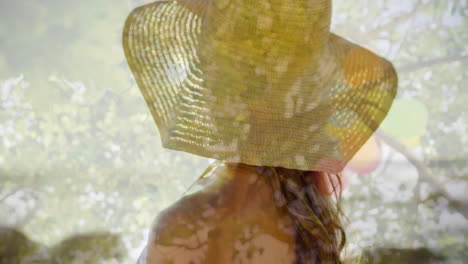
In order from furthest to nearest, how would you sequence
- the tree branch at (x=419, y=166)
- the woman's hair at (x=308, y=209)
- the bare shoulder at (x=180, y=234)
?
the tree branch at (x=419, y=166)
the woman's hair at (x=308, y=209)
the bare shoulder at (x=180, y=234)

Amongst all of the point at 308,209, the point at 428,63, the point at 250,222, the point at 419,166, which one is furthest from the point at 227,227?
the point at 428,63

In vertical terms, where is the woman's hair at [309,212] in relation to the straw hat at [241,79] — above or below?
below

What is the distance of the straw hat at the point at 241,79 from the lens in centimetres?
74

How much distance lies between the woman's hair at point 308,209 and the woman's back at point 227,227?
0.07ft

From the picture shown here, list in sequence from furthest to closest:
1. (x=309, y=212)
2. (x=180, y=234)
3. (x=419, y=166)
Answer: (x=419, y=166) < (x=309, y=212) < (x=180, y=234)

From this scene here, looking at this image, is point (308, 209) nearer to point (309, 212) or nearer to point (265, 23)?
point (309, 212)

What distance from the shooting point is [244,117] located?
750mm

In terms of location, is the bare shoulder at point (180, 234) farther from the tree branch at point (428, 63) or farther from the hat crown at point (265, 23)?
the tree branch at point (428, 63)

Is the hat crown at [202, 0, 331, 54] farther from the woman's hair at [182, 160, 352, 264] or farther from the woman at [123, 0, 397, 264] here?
the woman's hair at [182, 160, 352, 264]

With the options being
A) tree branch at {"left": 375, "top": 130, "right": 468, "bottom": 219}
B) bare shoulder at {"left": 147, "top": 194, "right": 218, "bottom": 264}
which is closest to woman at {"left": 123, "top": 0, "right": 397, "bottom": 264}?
bare shoulder at {"left": 147, "top": 194, "right": 218, "bottom": 264}

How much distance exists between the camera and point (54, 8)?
87 cm

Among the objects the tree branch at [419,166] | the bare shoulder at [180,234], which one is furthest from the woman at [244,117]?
the tree branch at [419,166]

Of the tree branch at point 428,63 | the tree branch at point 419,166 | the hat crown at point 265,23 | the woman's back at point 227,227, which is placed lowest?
the tree branch at point 419,166

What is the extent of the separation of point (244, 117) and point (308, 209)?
10.1 inches
